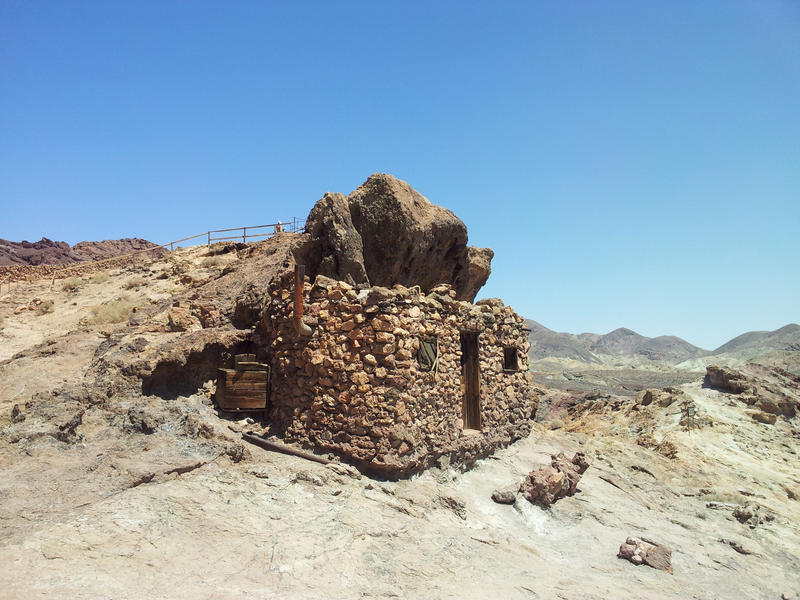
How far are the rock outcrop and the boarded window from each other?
2.61 metres

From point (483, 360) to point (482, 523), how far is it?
3.36 m

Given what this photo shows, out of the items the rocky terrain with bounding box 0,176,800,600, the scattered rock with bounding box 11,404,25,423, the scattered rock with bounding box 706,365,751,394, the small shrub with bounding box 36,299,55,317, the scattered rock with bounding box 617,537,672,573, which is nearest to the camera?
the rocky terrain with bounding box 0,176,800,600

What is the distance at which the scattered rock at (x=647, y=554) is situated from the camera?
7.55 metres

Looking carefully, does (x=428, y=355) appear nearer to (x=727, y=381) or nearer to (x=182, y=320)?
(x=182, y=320)

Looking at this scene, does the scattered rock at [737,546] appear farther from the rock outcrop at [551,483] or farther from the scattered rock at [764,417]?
the scattered rock at [764,417]

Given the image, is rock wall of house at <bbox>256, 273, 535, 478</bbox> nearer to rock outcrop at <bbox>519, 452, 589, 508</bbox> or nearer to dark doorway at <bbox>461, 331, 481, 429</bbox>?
dark doorway at <bbox>461, 331, 481, 429</bbox>

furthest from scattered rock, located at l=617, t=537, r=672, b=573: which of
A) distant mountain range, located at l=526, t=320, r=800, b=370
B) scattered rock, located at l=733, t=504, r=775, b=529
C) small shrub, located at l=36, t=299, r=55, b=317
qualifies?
distant mountain range, located at l=526, t=320, r=800, b=370

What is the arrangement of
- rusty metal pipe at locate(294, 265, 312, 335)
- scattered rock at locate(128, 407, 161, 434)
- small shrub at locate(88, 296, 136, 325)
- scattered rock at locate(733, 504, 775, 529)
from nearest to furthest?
scattered rock at locate(128, 407, 161, 434)
rusty metal pipe at locate(294, 265, 312, 335)
scattered rock at locate(733, 504, 775, 529)
small shrub at locate(88, 296, 136, 325)

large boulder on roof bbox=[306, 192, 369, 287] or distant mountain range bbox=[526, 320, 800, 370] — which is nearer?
large boulder on roof bbox=[306, 192, 369, 287]

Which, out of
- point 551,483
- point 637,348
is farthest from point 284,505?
point 637,348

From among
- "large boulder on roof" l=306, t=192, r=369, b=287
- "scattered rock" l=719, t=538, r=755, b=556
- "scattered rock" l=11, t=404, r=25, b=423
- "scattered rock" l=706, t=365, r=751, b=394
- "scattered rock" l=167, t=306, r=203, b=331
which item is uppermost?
"large boulder on roof" l=306, t=192, r=369, b=287

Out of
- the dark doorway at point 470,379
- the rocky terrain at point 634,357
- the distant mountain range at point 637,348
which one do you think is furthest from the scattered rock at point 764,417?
the distant mountain range at point 637,348

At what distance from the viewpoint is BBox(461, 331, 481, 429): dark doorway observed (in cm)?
1010

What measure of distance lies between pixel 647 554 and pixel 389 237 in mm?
8336
